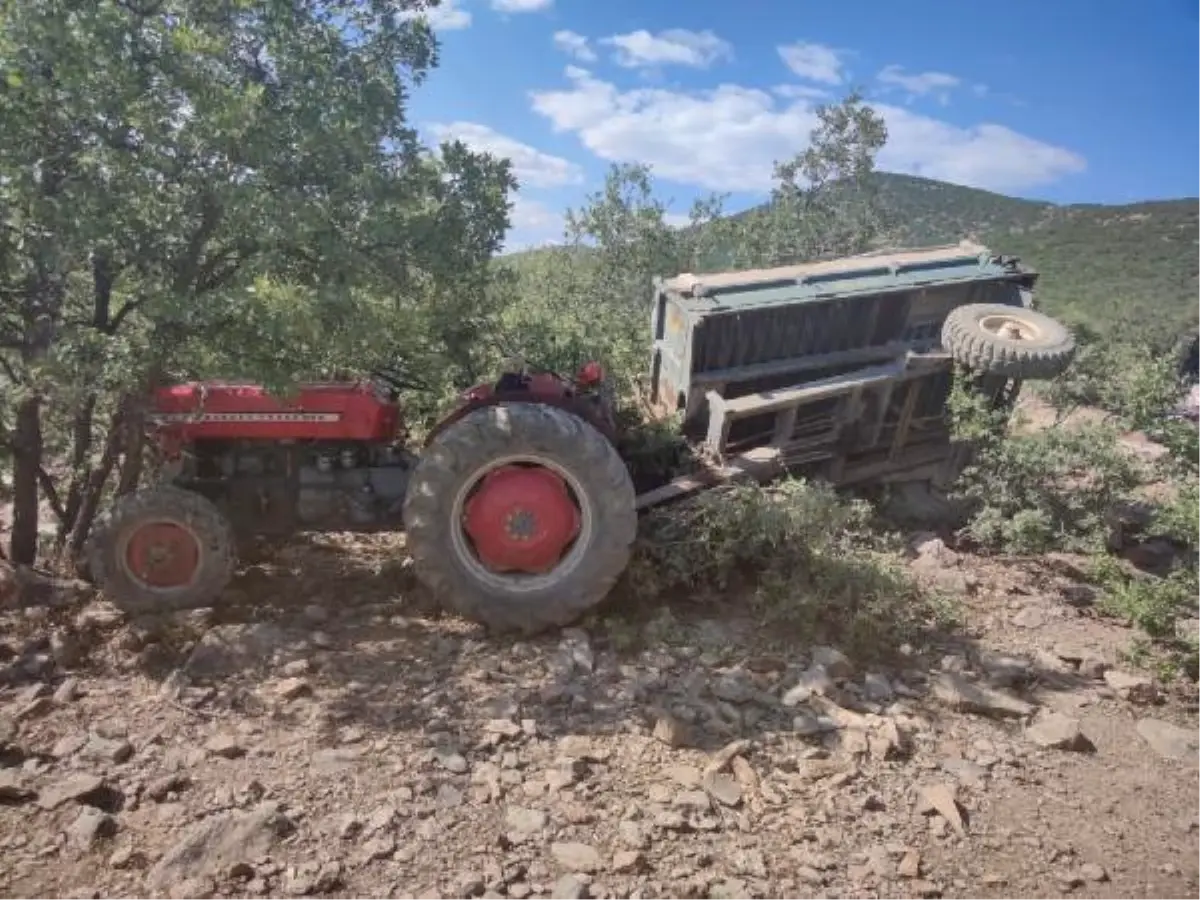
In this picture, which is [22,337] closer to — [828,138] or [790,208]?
[790,208]

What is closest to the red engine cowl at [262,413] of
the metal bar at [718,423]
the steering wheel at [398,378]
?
the steering wheel at [398,378]

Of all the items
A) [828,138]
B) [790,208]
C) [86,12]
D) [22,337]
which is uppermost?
[828,138]

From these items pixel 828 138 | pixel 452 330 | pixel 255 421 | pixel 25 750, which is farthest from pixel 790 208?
pixel 25 750

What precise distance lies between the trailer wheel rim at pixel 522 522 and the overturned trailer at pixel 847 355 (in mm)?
1290

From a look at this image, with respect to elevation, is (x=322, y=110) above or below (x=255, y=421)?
above

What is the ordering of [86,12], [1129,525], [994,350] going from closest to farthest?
[86,12] < [994,350] < [1129,525]

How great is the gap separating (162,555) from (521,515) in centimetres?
196

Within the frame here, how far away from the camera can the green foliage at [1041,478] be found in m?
5.86

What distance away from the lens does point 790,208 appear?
15945 mm

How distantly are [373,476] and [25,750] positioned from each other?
216 centimetres

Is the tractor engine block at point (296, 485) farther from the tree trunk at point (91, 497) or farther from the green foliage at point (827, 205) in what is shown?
the green foliage at point (827, 205)

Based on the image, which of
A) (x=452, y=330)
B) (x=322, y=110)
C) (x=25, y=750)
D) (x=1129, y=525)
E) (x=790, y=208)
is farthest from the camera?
(x=790, y=208)

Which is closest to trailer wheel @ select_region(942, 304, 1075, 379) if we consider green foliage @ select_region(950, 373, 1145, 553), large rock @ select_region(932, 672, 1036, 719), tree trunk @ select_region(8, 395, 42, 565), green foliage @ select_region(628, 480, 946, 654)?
green foliage @ select_region(950, 373, 1145, 553)

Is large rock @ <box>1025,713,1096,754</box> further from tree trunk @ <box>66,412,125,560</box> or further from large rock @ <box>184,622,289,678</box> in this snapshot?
tree trunk @ <box>66,412,125,560</box>
